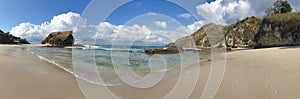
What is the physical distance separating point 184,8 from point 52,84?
4306mm

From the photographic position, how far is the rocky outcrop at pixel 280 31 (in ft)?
112

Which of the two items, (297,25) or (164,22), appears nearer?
(164,22)

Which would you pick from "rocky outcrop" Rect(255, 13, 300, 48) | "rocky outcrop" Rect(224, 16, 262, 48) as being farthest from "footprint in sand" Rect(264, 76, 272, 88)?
"rocky outcrop" Rect(224, 16, 262, 48)

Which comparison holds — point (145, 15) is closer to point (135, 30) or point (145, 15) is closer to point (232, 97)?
point (135, 30)

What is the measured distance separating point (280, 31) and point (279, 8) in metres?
Answer: 14.6

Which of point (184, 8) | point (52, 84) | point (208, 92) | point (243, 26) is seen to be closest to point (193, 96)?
point (208, 92)

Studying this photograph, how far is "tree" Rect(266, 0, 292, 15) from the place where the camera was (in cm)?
4638

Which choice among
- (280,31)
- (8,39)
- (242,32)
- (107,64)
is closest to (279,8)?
(280,31)

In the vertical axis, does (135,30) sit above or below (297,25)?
below

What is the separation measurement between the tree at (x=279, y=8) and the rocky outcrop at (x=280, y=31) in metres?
9.51

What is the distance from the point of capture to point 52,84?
19.4 feet

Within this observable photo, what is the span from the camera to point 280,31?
36031 mm

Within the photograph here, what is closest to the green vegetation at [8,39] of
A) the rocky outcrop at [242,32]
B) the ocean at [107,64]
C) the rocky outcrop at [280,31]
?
the ocean at [107,64]

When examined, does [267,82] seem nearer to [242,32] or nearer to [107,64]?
[107,64]
